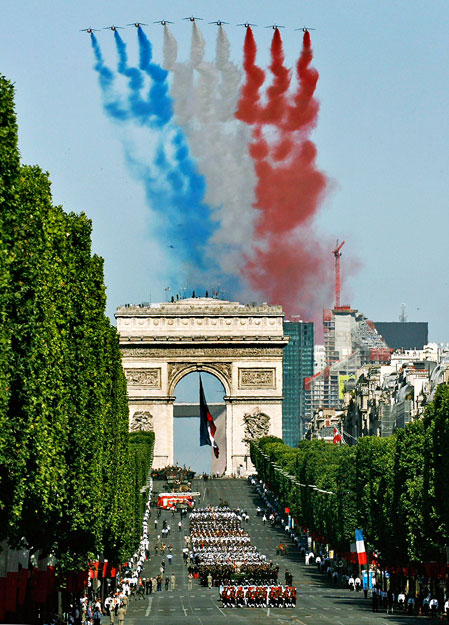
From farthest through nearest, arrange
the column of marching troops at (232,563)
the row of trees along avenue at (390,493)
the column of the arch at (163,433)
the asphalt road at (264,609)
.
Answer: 1. the column of the arch at (163,433)
2. the column of marching troops at (232,563)
3. the row of trees along avenue at (390,493)
4. the asphalt road at (264,609)

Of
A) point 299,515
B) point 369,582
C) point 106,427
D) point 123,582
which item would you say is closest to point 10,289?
point 106,427

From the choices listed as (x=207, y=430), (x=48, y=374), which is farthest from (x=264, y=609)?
(x=207, y=430)

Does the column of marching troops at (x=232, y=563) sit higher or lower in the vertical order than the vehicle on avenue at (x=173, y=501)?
lower

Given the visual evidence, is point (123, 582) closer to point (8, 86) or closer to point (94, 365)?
point (94, 365)

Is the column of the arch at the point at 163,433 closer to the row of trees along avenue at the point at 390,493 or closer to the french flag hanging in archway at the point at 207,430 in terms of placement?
the french flag hanging in archway at the point at 207,430

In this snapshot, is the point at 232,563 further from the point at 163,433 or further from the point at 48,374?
the point at 163,433

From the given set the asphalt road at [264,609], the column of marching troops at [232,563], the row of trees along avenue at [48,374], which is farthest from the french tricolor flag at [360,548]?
the row of trees along avenue at [48,374]
